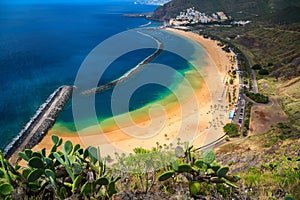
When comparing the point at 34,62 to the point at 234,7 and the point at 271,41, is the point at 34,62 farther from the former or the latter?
the point at 234,7

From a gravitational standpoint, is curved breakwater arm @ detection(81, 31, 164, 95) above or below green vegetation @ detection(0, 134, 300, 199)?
below

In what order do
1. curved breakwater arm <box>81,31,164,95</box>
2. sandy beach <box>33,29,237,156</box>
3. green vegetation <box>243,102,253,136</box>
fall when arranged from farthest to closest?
curved breakwater arm <box>81,31,164,95</box> < green vegetation <box>243,102,253,136</box> < sandy beach <box>33,29,237,156</box>

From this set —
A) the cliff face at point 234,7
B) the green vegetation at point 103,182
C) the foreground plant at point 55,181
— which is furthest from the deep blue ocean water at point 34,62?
the cliff face at point 234,7

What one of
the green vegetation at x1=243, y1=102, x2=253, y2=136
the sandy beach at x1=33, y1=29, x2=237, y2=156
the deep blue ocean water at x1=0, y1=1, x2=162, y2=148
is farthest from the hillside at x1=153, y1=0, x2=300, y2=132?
the deep blue ocean water at x1=0, y1=1, x2=162, y2=148

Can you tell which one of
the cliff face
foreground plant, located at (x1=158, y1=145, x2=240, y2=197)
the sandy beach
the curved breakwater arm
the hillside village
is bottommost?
the sandy beach

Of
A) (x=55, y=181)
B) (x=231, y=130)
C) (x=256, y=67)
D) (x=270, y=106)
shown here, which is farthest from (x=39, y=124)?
(x=256, y=67)

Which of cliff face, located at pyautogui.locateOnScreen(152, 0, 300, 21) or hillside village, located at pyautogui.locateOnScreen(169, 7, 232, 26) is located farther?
hillside village, located at pyautogui.locateOnScreen(169, 7, 232, 26)

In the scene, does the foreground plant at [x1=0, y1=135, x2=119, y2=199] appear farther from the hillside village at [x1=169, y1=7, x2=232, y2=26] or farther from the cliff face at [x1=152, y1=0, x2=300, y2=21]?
the cliff face at [x1=152, y1=0, x2=300, y2=21]
